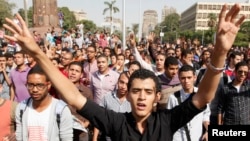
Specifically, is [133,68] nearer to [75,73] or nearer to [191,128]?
[75,73]

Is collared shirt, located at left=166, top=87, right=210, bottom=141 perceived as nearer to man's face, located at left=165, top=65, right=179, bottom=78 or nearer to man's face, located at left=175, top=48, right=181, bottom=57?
man's face, located at left=165, top=65, right=179, bottom=78

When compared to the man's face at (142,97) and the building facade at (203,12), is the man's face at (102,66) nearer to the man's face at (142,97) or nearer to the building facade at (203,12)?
the man's face at (142,97)

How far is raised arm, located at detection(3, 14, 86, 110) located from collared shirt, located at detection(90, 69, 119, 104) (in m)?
3.65

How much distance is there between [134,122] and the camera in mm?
2332

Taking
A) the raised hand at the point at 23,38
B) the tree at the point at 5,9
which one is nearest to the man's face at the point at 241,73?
the raised hand at the point at 23,38

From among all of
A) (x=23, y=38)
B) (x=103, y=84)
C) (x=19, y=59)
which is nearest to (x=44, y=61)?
(x=23, y=38)

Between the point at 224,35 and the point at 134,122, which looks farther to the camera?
the point at 134,122

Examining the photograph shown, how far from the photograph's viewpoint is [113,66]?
804 centimetres

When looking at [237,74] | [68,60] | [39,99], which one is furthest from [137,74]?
[68,60]

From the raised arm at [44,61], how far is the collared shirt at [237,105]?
305cm

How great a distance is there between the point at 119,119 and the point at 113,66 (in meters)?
5.71

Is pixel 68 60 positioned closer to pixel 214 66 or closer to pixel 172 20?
pixel 214 66

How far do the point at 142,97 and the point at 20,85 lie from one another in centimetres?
378

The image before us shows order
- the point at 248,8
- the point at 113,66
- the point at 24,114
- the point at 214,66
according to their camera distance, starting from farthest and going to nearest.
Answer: the point at 248,8
the point at 113,66
the point at 24,114
the point at 214,66
